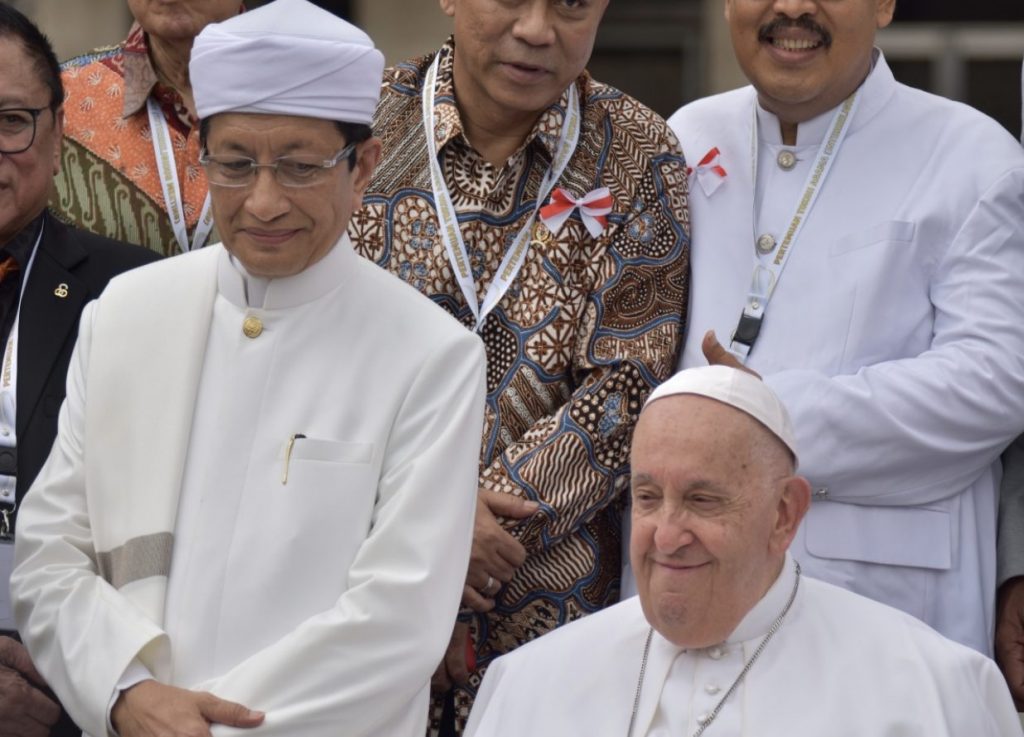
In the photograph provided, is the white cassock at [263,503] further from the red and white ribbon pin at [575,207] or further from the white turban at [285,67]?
the red and white ribbon pin at [575,207]

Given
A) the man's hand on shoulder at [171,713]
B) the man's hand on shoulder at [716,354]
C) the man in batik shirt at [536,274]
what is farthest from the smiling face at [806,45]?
the man's hand on shoulder at [171,713]

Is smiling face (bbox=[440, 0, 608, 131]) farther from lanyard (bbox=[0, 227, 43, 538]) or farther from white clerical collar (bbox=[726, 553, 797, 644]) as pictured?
white clerical collar (bbox=[726, 553, 797, 644])

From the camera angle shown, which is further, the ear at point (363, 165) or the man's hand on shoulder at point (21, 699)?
the man's hand on shoulder at point (21, 699)

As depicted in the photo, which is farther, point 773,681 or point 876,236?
point 876,236

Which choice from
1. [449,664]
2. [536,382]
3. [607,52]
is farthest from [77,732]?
[607,52]

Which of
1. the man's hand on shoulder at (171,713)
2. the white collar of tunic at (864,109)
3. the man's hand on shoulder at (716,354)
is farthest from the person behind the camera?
the white collar of tunic at (864,109)

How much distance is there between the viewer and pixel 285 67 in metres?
4.42

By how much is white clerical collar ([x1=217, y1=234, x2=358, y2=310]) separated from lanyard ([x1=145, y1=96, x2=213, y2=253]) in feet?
2.97

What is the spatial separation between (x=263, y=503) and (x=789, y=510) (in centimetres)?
103

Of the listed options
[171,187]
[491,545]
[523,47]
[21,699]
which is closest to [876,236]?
[523,47]

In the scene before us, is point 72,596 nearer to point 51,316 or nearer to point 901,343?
point 51,316

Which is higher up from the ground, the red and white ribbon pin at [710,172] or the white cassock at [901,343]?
the red and white ribbon pin at [710,172]

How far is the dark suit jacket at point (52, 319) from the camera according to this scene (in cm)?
497

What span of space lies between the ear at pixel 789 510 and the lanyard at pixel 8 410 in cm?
167
